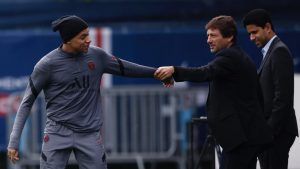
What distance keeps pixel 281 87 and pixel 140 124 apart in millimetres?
4874

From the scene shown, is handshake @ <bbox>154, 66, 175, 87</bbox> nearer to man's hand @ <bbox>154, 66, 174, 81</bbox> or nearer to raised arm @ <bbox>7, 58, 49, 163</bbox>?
man's hand @ <bbox>154, 66, 174, 81</bbox>

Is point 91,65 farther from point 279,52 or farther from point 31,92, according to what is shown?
point 279,52

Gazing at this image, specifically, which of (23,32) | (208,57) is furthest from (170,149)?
(23,32)

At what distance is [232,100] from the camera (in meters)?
7.07

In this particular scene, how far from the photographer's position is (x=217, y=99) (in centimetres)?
710

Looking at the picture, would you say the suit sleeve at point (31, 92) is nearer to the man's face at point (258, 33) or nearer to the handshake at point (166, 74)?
the handshake at point (166, 74)

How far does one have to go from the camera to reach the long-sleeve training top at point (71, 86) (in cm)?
766

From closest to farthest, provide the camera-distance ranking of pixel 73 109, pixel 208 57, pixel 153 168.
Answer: pixel 73 109
pixel 153 168
pixel 208 57

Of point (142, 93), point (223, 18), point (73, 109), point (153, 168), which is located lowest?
point (153, 168)

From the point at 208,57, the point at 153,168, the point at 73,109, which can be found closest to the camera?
the point at 73,109

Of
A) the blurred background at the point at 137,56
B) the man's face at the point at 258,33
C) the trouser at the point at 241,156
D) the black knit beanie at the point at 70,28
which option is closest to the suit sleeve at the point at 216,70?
the trouser at the point at 241,156

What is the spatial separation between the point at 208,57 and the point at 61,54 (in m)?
5.97

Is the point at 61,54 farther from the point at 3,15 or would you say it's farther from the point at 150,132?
the point at 3,15

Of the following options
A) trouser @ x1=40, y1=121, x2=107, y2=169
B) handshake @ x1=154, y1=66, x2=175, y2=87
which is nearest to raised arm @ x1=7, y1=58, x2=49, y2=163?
trouser @ x1=40, y1=121, x2=107, y2=169
